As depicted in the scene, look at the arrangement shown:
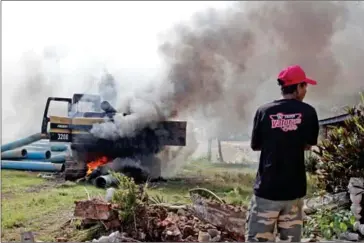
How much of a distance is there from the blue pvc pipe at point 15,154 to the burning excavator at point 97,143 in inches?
13.0

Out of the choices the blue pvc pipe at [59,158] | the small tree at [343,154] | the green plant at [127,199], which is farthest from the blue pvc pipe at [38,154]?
the small tree at [343,154]

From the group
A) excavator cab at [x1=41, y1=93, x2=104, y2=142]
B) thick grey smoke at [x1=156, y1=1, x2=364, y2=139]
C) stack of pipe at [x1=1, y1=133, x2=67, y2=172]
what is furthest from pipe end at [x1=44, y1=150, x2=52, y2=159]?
thick grey smoke at [x1=156, y1=1, x2=364, y2=139]

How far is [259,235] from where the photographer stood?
257 cm

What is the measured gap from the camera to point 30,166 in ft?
17.1

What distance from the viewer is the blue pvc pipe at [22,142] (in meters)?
5.25

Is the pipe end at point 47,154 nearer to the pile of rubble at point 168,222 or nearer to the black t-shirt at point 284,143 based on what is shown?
the pile of rubble at point 168,222

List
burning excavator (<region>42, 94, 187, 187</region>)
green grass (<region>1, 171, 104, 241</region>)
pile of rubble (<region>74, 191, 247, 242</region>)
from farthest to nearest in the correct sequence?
burning excavator (<region>42, 94, 187, 187</region>)
green grass (<region>1, 171, 104, 241</region>)
pile of rubble (<region>74, 191, 247, 242</region>)

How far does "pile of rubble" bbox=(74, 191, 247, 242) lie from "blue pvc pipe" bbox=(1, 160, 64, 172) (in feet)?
3.60

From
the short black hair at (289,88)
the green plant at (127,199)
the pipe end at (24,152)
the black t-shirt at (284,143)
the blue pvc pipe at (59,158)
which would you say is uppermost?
the short black hair at (289,88)

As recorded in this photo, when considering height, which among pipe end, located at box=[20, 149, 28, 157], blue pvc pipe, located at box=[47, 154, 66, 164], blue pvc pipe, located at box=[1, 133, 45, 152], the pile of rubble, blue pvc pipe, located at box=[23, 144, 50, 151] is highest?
blue pvc pipe, located at box=[1, 133, 45, 152]

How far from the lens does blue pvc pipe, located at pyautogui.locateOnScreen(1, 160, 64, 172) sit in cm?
508

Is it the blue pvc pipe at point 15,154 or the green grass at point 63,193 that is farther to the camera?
the blue pvc pipe at point 15,154

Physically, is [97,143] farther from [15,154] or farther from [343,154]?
[343,154]

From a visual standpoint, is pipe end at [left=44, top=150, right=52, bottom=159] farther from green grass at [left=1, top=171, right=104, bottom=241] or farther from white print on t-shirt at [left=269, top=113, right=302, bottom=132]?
white print on t-shirt at [left=269, top=113, right=302, bottom=132]
